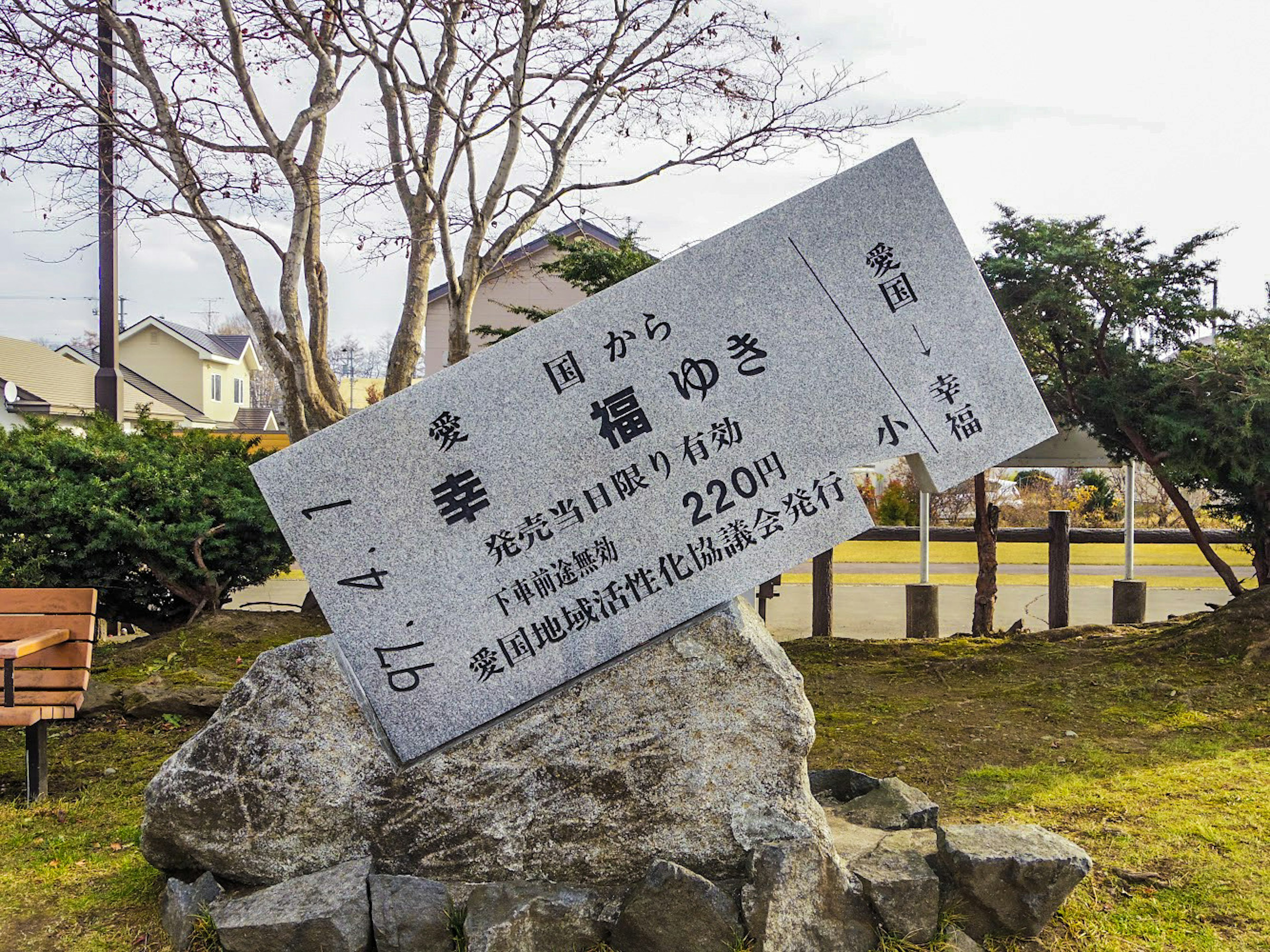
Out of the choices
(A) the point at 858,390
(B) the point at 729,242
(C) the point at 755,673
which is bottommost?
(C) the point at 755,673

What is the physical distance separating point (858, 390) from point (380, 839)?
254 cm

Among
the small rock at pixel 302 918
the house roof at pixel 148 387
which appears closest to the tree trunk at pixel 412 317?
the small rock at pixel 302 918

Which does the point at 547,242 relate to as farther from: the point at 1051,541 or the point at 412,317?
the point at 1051,541

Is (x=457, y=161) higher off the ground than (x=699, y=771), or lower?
higher

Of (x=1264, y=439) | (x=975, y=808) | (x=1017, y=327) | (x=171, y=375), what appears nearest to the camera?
(x=975, y=808)

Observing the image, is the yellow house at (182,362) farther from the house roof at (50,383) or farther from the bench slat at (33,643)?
the bench slat at (33,643)

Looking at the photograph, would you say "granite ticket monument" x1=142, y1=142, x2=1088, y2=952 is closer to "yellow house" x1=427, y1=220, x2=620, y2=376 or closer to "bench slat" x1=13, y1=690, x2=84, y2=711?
"bench slat" x1=13, y1=690, x2=84, y2=711

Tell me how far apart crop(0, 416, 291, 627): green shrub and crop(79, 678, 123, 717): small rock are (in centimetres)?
138

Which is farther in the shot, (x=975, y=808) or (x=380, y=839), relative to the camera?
(x=975, y=808)

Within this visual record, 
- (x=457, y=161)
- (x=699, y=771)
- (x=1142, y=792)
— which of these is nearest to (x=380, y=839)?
(x=699, y=771)

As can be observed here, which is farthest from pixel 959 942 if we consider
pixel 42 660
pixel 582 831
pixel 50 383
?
pixel 50 383

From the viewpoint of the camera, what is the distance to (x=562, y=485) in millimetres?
3703

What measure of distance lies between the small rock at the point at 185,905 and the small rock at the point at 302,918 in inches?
3.5

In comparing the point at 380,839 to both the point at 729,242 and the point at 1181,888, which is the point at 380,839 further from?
the point at 1181,888
